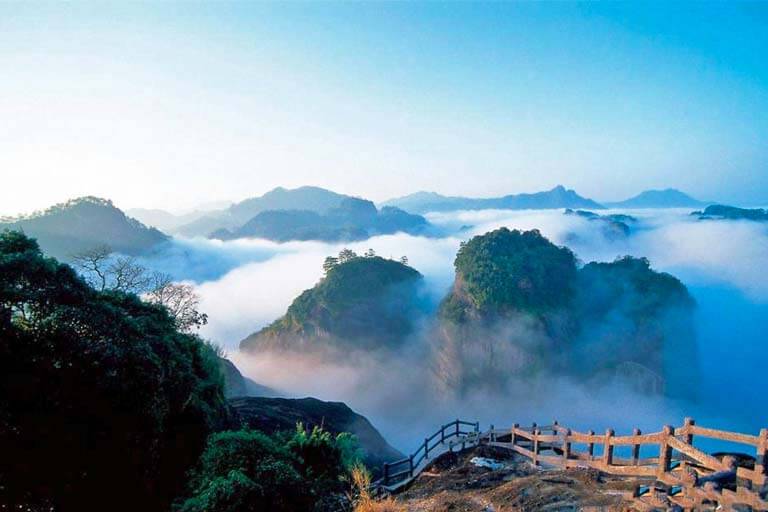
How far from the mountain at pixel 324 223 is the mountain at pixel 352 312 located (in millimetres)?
95954

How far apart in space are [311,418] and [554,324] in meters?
29.5

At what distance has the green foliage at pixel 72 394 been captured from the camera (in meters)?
7.09

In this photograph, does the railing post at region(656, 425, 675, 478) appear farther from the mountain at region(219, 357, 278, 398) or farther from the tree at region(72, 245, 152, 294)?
the mountain at region(219, 357, 278, 398)

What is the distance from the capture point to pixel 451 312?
167 feet

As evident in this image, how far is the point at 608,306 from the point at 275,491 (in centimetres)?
5086

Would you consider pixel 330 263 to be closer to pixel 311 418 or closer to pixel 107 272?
pixel 311 418

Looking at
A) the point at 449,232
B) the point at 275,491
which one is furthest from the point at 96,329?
the point at 449,232

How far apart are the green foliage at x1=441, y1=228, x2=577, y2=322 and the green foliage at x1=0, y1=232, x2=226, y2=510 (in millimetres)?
42288

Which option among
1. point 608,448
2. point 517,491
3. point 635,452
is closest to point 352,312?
point 608,448

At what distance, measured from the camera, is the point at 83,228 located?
335 feet

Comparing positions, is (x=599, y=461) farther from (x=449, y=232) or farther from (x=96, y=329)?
(x=449, y=232)

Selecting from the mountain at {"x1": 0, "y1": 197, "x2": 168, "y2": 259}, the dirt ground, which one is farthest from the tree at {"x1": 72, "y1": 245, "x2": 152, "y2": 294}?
the mountain at {"x1": 0, "y1": 197, "x2": 168, "y2": 259}

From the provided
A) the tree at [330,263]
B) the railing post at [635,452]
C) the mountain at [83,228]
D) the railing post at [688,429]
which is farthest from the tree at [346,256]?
the mountain at [83,228]

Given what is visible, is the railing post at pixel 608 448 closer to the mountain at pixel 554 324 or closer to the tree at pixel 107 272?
the tree at pixel 107 272
